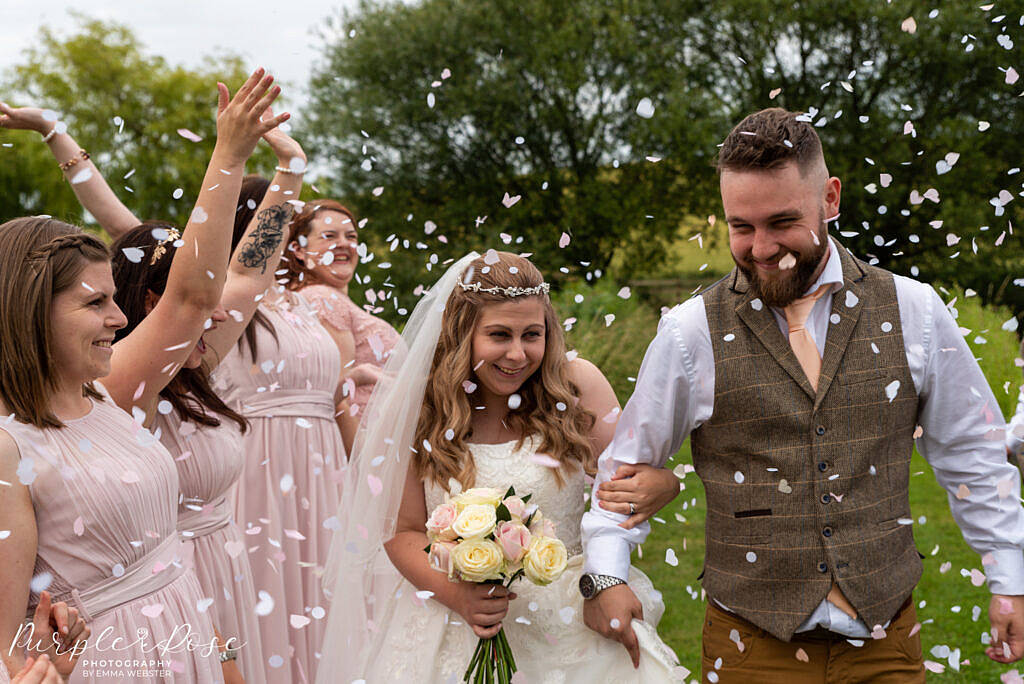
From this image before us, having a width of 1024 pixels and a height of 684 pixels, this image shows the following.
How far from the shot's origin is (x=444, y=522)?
282 centimetres

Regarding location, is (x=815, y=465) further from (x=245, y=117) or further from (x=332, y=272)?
(x=332, y=272)

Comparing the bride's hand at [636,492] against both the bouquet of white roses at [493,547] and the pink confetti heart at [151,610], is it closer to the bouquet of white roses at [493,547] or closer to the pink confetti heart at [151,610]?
the bouquet of white roses at [493,547]

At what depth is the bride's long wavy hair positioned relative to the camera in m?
3.20

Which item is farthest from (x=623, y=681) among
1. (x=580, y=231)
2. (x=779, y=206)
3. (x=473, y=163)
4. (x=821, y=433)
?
(x=473, y=163)

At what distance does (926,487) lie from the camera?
33.7 feet

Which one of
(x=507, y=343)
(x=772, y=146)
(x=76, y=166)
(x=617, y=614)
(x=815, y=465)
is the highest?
(x=76, y=166)

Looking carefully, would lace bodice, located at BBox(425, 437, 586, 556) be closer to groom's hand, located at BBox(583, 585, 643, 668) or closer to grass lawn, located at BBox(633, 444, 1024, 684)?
groom's hand, located at BBox(583, 585, 643, 668)

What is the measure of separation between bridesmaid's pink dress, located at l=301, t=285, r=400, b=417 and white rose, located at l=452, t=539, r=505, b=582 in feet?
8.95

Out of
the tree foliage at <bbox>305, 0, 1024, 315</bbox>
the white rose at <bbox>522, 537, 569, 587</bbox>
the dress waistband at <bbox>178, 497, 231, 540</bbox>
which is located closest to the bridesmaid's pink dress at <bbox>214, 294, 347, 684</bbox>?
the dress waistband at <bbox>178, 497, 231, 540</bbox>

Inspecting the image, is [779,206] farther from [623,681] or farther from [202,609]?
[202,609]

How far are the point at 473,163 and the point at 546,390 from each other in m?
16.0

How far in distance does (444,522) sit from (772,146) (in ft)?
4.87

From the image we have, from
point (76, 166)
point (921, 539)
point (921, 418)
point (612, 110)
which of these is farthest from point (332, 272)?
point (612, 110)

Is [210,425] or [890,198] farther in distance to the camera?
[890,198]
